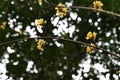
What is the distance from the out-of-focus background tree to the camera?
9594mm

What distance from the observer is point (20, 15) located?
9.88 metres

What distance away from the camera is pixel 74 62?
33.5ft

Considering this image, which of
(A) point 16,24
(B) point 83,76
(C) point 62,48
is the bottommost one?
(B) point 83,76

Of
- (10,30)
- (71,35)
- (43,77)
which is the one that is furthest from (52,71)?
(10,30)

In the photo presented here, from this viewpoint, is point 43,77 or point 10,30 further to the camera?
point 43,77

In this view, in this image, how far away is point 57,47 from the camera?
10.2 metres

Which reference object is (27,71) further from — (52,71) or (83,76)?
(83,76)

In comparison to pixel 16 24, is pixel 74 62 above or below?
below

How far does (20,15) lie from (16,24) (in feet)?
0.87

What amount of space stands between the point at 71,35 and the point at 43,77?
1.26 m

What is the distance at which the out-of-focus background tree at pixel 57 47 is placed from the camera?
9.59 meters

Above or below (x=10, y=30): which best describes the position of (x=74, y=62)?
below

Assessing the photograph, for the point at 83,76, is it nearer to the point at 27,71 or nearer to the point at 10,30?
the point at 27,71

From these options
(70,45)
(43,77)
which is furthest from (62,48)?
(43,77)
